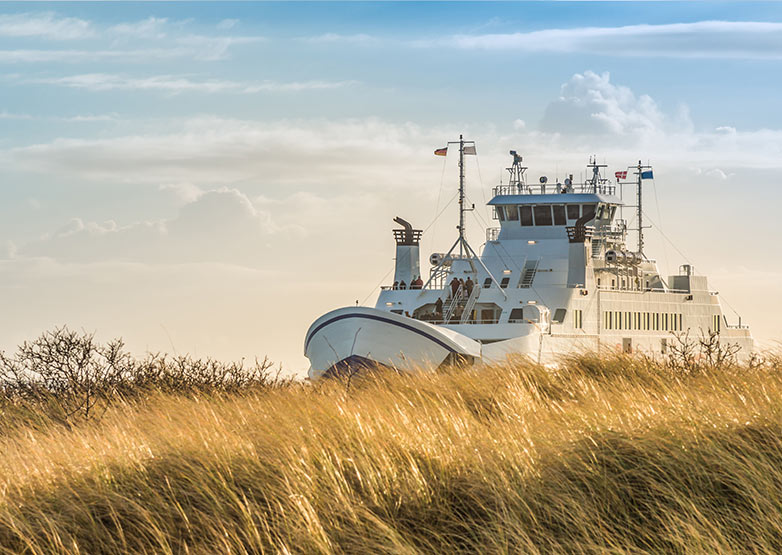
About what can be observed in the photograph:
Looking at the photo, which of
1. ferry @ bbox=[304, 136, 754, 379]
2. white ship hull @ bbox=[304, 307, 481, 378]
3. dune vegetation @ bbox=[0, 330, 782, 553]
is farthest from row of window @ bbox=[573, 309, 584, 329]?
dune vegetation @ bbox=[0, 330, 782, 553]

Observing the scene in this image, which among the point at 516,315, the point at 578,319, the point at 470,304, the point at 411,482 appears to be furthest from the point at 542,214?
→ the point at 411,482

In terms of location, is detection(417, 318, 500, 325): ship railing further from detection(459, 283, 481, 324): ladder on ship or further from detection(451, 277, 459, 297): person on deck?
detection(451, 277, 459, 297): person on deck

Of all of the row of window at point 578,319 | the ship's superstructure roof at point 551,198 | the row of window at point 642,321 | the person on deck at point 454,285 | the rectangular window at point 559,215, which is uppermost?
the ship's superstructure roof at point 551,198

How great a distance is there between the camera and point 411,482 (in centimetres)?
862

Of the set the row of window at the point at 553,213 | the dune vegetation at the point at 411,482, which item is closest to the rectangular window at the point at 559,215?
the row of window at the point at 553,213

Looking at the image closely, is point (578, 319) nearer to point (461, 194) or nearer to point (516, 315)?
point (516, 315)

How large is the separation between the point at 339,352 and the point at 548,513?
55.9ft

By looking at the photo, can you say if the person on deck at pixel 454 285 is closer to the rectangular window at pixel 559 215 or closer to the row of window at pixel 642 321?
the row of window at pixel 642 321

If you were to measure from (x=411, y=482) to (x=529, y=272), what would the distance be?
998 inches

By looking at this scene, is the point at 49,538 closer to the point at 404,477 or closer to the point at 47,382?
the point at 404,477

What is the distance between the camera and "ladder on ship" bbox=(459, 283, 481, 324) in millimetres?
30250

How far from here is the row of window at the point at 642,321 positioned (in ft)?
110

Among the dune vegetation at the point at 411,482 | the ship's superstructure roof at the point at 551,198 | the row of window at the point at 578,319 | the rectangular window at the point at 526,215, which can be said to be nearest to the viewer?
the dune vegetation at the point at 411,482

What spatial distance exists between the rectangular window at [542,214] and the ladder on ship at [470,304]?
4.96m
